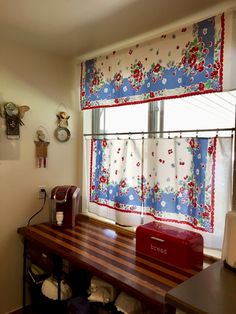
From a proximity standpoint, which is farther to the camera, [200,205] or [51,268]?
[51,268]

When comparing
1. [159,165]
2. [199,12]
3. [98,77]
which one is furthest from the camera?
[98,77]

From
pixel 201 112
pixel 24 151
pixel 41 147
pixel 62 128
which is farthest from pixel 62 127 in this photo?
pixel 201 112

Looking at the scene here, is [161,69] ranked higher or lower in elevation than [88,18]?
lower

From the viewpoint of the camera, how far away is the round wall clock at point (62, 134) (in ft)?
7.81

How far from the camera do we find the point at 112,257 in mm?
1609

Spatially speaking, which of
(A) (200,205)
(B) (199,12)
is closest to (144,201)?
(A) (200,205)

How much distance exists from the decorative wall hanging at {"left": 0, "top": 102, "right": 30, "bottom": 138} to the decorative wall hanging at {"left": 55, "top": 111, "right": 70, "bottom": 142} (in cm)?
33

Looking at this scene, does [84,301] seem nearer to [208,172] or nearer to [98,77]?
[208,172]

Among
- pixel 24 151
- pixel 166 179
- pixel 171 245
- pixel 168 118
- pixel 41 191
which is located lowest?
pixel 171 245

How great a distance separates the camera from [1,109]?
6.71 ft

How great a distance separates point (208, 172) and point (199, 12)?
975 millimetres

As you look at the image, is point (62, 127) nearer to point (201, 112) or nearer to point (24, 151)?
point (24, 151)

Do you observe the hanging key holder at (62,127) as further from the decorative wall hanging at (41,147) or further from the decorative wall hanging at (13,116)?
the decorative wall hanging at (13,116)

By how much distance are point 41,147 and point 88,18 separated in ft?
3.63
